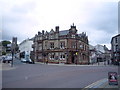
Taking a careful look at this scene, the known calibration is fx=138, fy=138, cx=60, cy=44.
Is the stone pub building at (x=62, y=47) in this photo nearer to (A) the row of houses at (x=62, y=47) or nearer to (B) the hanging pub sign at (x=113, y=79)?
(A) the row of houses at (x=62, y=47)

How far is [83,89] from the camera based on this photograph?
857 cm

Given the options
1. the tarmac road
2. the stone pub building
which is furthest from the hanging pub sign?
the stone pub building

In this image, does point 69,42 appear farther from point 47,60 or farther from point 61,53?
point 47,60

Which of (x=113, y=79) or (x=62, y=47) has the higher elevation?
(x=62, y=47)

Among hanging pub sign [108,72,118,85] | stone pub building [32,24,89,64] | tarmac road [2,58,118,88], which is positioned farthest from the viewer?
stone pub building [32,24,89,64]

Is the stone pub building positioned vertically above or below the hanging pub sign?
above

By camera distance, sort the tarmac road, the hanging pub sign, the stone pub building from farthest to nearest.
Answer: the stone pub building → the tarmac road → the hanging pub sign

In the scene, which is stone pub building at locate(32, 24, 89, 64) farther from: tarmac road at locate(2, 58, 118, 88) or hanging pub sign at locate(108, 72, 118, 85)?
hanging pub sign at locate(108, 72, 118, 85)

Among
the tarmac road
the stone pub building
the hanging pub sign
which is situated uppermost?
the stone pub building

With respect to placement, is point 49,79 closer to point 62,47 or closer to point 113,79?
point 113,79

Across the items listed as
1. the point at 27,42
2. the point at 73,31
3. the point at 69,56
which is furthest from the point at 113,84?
the point at 27,42

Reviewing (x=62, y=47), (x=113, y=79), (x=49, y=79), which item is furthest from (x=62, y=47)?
(x=113, y=79)

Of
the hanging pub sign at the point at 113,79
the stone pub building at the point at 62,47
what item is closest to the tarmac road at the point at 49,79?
the hanging pub sign at the point at 113,79

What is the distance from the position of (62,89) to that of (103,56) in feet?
298
